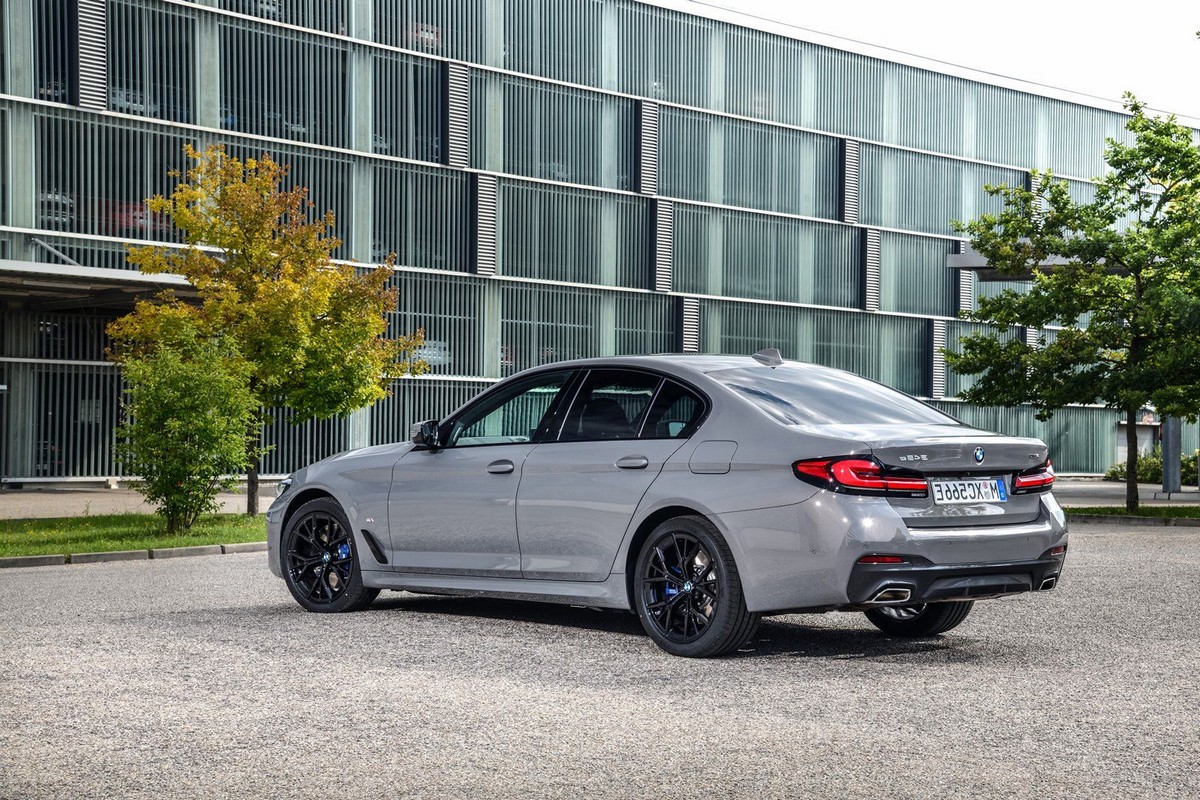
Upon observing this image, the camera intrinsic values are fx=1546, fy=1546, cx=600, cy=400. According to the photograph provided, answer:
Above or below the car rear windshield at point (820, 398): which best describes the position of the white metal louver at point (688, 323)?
above

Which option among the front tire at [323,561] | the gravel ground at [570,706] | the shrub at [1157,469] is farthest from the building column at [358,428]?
the front tire at [323,561]

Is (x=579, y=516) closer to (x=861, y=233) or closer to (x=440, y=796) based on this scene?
(x=440, y=796)

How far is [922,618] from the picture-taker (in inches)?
347

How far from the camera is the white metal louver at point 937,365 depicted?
52344 mm

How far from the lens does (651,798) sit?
4.93 metres

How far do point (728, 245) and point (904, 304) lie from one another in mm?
7962

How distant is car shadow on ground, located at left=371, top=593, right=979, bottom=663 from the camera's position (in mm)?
8148

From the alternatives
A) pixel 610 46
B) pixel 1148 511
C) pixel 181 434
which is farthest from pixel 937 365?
pixel 181 434

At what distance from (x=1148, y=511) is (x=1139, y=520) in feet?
7.52

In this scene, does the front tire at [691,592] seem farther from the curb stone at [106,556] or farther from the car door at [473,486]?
the curb stone at [106,556]

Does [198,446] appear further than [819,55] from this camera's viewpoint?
No

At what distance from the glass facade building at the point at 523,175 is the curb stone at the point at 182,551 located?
13.0 meters

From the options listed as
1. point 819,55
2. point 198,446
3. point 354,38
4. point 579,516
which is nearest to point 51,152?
point 354,38

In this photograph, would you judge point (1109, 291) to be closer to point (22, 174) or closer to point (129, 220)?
point (129, 220)
